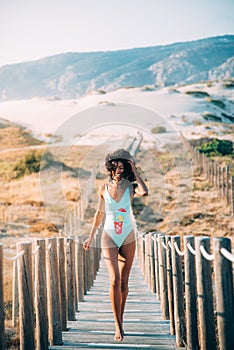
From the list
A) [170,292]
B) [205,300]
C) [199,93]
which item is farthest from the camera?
[199,93]

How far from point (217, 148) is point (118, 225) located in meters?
39.2

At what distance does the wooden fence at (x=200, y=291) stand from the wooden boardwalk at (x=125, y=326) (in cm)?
22

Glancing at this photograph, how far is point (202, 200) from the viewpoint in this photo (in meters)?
23.4

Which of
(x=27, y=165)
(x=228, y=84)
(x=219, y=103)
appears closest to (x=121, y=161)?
(x=27, y=165)

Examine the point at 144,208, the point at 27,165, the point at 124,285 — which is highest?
the point at 27,165

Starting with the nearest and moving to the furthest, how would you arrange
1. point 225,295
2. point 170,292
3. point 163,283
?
point 225,295 → point 170,292 → point 163,283

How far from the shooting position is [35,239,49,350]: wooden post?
14.6 feet

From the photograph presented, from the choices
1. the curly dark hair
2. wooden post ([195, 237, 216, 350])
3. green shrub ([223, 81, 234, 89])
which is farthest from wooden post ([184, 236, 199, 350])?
green shrub ([223, 81, 234, 89])

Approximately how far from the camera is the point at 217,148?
142 feet

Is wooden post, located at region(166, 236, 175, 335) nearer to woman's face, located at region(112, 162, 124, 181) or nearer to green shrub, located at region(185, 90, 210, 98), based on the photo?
woman's face, located at region(112, 162, 124, 181)

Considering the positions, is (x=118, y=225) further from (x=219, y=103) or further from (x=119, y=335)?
(x=219, y=103)

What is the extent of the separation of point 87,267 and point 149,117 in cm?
6544

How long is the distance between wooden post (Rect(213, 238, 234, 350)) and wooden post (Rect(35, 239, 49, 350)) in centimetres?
173

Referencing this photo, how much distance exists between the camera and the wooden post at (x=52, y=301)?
16.0 feet
